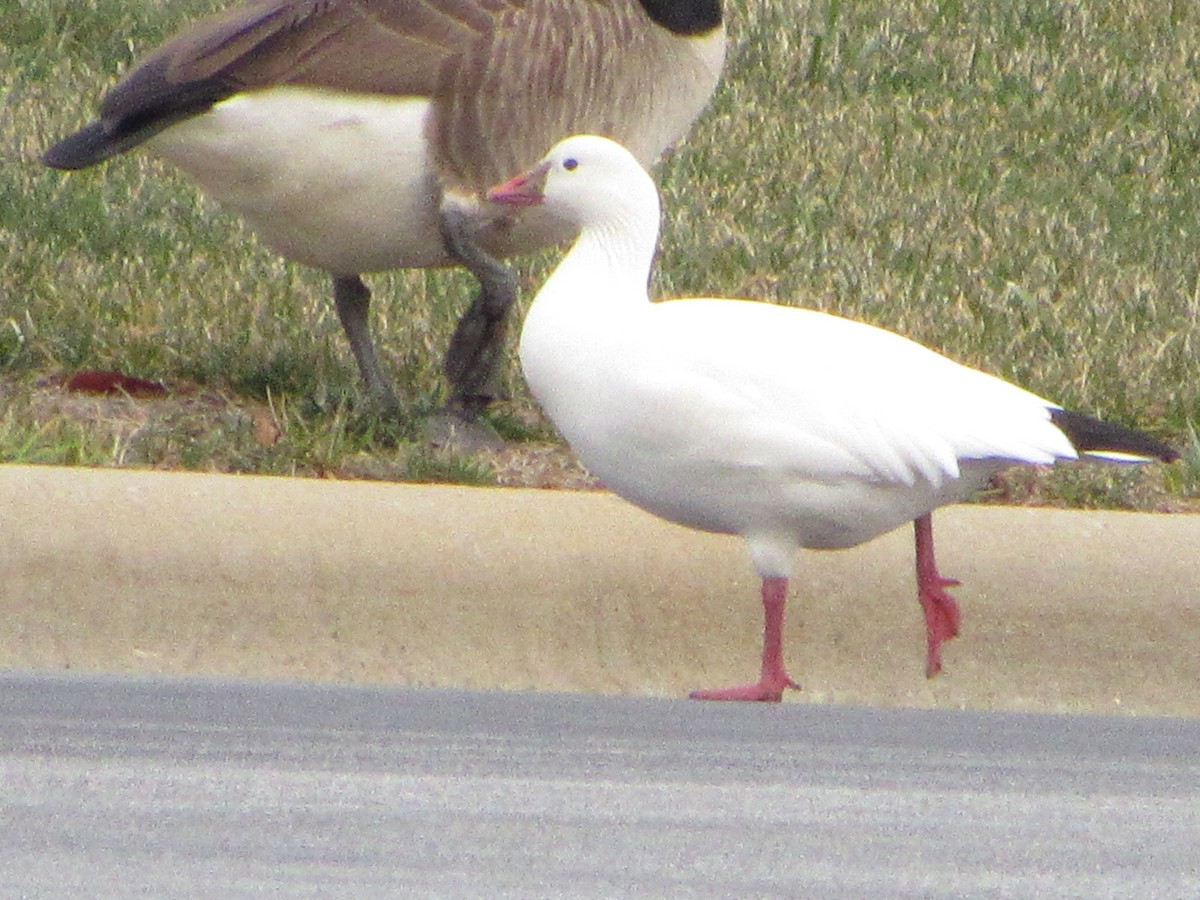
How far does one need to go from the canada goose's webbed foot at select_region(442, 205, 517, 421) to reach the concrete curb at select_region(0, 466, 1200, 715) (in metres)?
1.49

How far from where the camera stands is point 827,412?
4.70m

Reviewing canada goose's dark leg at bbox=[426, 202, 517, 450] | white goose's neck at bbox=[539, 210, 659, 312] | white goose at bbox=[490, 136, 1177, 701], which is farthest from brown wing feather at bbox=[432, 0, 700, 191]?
white goose at bbox=[490, 136, 1177, 701]

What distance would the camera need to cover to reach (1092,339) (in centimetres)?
738

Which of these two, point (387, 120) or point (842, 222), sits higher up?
point (387, 120)

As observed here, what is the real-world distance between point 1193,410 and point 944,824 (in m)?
3.53

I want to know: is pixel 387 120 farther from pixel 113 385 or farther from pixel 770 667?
pixel 770 667

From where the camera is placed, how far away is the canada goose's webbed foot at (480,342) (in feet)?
21.3

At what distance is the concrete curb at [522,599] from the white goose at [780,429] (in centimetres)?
17

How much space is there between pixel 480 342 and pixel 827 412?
2101 mm

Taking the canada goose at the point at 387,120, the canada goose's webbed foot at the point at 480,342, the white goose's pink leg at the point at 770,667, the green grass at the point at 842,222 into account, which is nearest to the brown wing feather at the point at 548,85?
the canada goose at the point at 387,120

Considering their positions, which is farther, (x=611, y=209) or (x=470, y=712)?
(x=611, y=209)

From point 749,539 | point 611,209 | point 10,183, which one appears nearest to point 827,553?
point 749,539

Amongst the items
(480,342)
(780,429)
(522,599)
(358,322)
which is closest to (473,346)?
(480,342)

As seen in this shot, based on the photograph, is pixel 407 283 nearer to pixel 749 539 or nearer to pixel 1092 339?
pixel 1092 339
